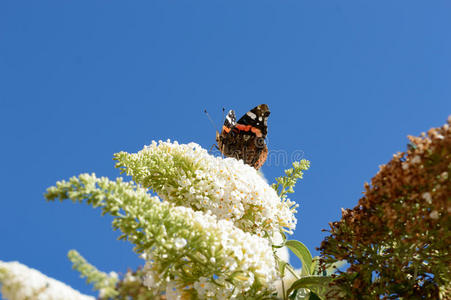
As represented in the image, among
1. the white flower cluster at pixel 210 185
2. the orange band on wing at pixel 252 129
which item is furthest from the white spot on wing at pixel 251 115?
the white flower cluster at pixel 210 185

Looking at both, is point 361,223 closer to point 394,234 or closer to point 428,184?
point 394,234

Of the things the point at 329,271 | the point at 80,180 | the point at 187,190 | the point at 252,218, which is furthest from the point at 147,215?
the point at 329,271

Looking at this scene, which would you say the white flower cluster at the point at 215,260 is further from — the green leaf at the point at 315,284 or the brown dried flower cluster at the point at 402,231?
the brown dried flower cluster at the point at 402,231

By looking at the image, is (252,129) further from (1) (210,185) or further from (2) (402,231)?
(2) (402,231)

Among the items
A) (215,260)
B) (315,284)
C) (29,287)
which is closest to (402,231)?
(315,284)

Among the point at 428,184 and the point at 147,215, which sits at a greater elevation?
the point at 428,184

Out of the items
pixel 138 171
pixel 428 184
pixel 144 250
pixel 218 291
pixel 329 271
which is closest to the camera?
pixel 428 184

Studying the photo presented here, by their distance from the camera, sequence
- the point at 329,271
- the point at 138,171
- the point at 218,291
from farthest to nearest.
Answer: the point at 138,171, the point at 329,271, the point at 218,291

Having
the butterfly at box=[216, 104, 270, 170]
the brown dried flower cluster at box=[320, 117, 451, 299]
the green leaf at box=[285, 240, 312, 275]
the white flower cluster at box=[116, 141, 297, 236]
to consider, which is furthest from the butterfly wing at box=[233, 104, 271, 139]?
the brown dried flower cluster at box=[320, 117, 451, 299]
